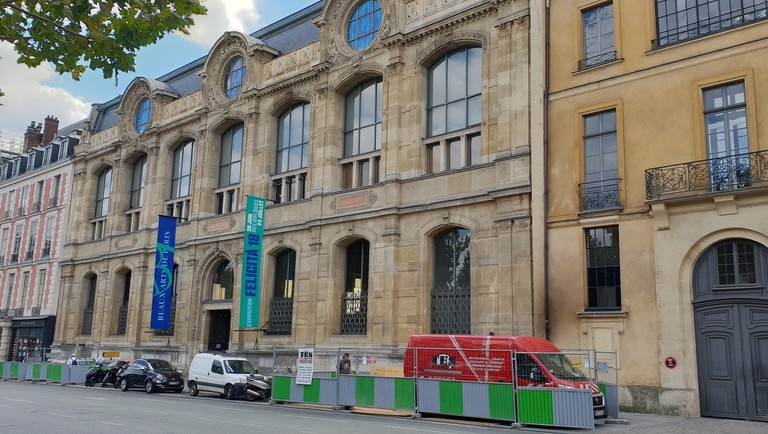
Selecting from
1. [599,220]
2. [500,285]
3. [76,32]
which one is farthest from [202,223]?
[76,32]

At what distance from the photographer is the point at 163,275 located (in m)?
34.0

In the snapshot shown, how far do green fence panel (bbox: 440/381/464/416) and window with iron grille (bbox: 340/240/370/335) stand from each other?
895cm

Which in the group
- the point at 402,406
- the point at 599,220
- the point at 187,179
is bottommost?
the point at 402,406

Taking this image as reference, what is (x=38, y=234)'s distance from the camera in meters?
47.1

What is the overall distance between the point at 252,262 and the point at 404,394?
1297 cm

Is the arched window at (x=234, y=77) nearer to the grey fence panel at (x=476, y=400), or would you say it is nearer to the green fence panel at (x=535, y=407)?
the grey fence panel at (x=476, y=400)

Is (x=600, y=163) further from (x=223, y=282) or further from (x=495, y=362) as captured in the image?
(x=223, y=282)

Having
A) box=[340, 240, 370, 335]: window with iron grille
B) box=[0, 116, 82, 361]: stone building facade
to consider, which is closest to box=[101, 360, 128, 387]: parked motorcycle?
box=[340, 240, 370, 335]: window with iron grille

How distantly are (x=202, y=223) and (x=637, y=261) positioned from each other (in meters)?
21.8

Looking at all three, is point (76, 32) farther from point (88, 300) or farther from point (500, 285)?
point (88, 300)

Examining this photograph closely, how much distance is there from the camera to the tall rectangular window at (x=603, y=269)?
19844 millimetres

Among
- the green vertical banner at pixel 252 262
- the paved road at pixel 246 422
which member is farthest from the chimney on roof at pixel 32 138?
the paved road at pixel 246 422

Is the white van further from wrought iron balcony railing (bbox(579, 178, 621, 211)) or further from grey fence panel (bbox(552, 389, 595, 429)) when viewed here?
wrought iron balcony railing (bbox(579, 178, 621, 211))

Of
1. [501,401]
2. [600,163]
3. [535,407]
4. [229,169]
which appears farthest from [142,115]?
[535,407]
